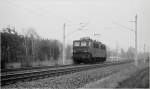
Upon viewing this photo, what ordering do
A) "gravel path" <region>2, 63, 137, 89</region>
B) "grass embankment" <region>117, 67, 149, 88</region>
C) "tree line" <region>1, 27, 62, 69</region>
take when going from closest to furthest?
1. "grass embankment" <region>117, 67, 149, 88</region>
2. "gravel path" <region>2, 63, 137, 89</region>
3. "tree line" <region>1, 27, 62, 69</region>

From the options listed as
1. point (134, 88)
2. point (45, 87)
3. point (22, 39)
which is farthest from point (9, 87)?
point (22, 39)

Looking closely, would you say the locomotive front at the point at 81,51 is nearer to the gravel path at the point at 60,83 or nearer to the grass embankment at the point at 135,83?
the gravel path at the point at 60,83

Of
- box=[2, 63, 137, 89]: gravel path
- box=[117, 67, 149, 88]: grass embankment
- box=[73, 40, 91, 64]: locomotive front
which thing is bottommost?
box=[2, 63, 137, 89]: gravel path

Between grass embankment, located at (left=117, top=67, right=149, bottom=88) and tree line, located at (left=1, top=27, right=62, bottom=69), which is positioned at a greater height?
tree line, located at (left=1, top=27, right=62, bottom=69)

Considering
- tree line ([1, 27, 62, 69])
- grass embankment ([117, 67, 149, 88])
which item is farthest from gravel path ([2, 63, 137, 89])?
tree line ([1, 27, 62, 69])

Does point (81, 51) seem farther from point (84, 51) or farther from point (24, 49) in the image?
point (24, 49)

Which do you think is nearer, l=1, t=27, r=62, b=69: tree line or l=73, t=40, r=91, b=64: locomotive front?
l=1, t=27, r=62, b=69: tree line

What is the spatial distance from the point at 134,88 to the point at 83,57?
2534cm

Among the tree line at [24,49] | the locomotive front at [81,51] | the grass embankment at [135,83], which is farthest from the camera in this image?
the locomotive front at [81,51]

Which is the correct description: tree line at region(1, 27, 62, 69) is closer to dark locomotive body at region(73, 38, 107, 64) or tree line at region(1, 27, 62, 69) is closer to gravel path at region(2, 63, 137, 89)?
dark locomotive body at region(73, 38, 107, 64)

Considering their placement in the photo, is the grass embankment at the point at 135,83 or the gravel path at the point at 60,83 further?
the gravel path at the point at 60,83

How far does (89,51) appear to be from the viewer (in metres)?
35.3

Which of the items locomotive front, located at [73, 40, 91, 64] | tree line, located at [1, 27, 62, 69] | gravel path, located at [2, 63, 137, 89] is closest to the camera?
gravel path, located at [2, 63, 137, 89]

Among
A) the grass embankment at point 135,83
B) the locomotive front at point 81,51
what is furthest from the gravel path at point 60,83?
the locomotive front at point 81,51
